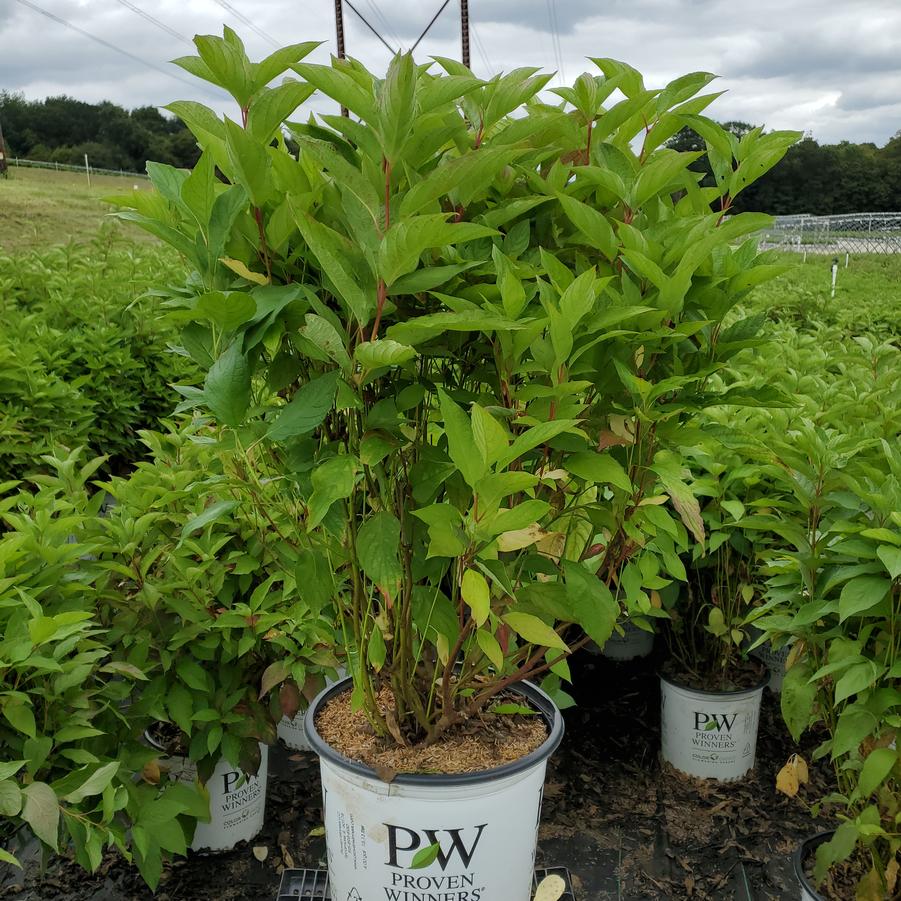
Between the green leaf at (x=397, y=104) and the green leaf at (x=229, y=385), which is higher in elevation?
the green leaf at (x=397, y=104)

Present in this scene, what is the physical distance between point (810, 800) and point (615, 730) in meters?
0.71

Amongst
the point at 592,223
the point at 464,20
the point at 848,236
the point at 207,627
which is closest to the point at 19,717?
the point at 207,627

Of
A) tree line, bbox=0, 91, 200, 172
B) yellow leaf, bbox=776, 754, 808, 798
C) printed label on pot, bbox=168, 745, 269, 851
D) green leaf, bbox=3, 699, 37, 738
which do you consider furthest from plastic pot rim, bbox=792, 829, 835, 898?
tree line, bbox=0, 91, 200, 172

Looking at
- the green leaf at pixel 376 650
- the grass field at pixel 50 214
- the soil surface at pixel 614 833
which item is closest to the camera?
the green leaf at pixel 376 650

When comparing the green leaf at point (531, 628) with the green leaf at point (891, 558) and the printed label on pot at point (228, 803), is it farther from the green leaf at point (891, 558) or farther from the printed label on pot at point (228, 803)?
the printed label on pot at point (228, 803)

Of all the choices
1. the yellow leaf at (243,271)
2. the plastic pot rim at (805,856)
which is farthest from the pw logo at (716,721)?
the yellow leaf at (243,271)

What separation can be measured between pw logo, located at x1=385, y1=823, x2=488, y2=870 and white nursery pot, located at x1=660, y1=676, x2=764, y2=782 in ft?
4.93

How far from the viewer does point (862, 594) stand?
1.67 metres

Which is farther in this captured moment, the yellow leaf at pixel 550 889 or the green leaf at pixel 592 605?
the yellow leaf at pixel 550 889

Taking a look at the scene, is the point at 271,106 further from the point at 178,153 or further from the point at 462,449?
the point at 178,153

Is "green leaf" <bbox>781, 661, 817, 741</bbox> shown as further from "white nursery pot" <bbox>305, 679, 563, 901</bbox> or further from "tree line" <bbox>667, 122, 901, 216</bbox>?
"tree line" <bbox>667, 122, 901, 216</bbox>

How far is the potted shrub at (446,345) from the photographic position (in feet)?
3.99

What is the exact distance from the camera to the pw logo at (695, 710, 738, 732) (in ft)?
9.14

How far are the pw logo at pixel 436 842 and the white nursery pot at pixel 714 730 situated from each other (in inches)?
59.2
